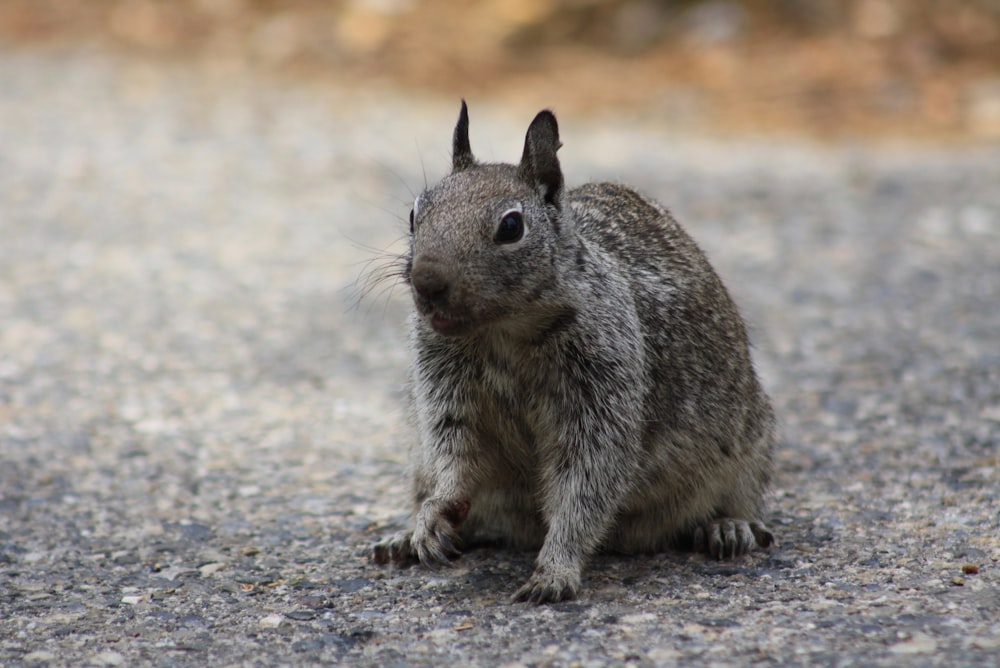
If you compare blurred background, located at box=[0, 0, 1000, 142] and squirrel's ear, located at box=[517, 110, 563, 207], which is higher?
blurred background, located at box=[0, 0, 1000, 142]

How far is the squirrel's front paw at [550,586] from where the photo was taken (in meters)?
3.94

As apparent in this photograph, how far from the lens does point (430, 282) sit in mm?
3580

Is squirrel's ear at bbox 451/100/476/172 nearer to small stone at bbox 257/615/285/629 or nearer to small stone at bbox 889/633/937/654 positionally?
small stone at bbox 257/615/285/629

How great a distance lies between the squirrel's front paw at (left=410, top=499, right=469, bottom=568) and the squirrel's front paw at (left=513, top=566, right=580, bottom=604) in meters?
0.29

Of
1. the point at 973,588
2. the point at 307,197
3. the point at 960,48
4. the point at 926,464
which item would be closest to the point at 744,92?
the point at 960,48

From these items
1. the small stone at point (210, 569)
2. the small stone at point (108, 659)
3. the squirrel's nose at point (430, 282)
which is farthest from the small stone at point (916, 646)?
the small stone at point (210, 569)

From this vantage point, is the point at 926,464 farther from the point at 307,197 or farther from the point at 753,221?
the point at 307,197

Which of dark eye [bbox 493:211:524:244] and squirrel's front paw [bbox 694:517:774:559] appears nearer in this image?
dark eye [bbox 493:211:524:244]

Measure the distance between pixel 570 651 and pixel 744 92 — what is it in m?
9.95

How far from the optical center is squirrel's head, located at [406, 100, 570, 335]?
3639 mm

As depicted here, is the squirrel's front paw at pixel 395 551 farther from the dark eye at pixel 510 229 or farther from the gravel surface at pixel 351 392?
the dark eye at pixel 510 229

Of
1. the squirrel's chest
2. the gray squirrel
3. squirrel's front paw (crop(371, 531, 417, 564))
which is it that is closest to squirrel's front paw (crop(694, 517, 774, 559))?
the gray squirrel

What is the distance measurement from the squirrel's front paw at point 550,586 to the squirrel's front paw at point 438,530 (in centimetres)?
29

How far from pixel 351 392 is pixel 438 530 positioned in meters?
2.65
